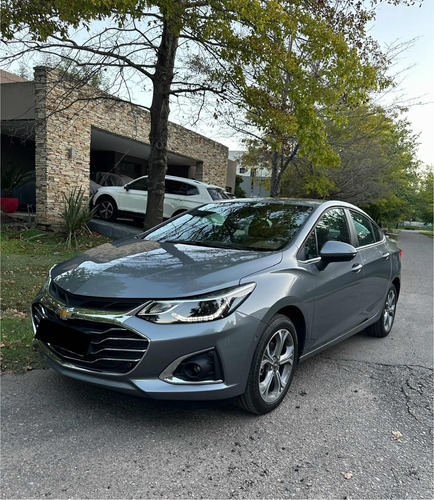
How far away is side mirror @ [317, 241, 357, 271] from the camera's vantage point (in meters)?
3.60

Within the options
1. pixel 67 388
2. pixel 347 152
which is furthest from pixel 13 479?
pixel 347 152

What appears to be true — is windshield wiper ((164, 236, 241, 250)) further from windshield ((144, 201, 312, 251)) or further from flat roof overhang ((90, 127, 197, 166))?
flat roof overhang ((90, 127, 197, 166))

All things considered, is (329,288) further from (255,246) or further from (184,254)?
(184,254)

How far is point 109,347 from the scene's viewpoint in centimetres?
269

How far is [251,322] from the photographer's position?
2838 mm

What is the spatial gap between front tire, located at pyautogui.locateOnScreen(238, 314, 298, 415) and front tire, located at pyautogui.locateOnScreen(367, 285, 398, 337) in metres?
2.29

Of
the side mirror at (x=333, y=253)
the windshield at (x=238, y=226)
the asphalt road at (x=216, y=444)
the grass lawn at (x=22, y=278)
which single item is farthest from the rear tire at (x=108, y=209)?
the side mirror at (x=333, y=253)

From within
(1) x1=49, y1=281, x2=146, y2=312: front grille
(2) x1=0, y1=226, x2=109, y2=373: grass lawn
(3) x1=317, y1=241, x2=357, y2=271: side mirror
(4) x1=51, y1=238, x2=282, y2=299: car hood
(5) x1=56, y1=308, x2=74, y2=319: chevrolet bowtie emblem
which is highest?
(3) x1=317, y1=241, x2=357, y2=271: side mirror

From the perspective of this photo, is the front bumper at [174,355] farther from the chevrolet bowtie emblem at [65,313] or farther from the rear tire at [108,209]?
the rear tire at [108,209]

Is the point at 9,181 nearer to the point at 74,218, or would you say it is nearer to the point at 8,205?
the point at 8,205

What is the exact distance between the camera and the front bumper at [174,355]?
2619mm

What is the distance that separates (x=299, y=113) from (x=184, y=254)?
17.8 feet

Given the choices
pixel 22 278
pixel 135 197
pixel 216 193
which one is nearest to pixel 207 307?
pixel 22 278

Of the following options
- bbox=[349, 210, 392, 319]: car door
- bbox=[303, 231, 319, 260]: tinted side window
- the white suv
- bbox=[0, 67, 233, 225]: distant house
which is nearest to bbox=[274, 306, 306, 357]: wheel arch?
bbox=[303, 231, 319, 260]: tinted side window
